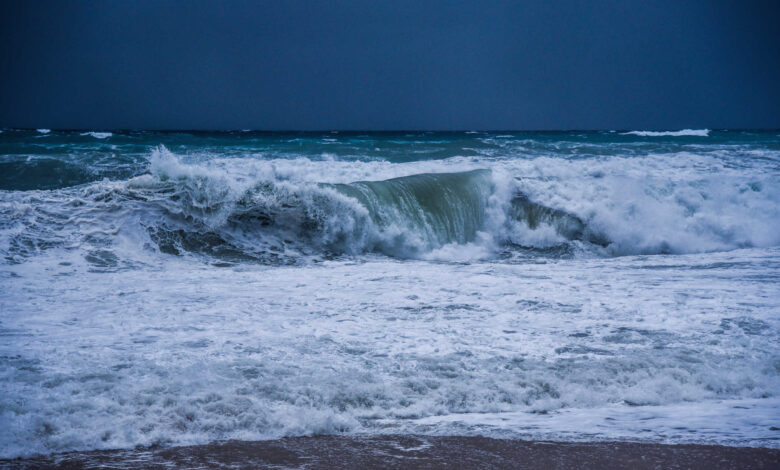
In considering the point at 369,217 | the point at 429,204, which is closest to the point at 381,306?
the point at 369,217

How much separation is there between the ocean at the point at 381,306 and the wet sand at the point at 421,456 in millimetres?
97

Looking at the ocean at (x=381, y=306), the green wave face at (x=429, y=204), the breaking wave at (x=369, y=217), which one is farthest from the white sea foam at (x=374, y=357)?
the green wave face at (x=429, y=204)

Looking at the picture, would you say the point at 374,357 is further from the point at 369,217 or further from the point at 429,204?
the point at 429,204

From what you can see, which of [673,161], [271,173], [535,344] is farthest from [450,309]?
[673,161]

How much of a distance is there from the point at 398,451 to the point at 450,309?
7.84 feet

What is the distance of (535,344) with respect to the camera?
14.0 feet

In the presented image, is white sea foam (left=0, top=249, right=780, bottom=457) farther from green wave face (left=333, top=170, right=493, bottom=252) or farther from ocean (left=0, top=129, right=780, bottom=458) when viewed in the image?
green wave face (left=333, top=170, right=493, bottom=252)

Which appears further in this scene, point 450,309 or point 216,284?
point 216,284

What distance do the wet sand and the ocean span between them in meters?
0.10

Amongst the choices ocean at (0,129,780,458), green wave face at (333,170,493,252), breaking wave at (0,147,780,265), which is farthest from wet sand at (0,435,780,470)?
green wave face at (333,170,493,252)

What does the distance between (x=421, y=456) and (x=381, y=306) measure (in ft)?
8.01

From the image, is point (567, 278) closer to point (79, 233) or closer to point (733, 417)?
point (733, 417)

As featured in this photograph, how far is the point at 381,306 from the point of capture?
5.18 meters

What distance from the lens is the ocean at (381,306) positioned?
3.20 meters
